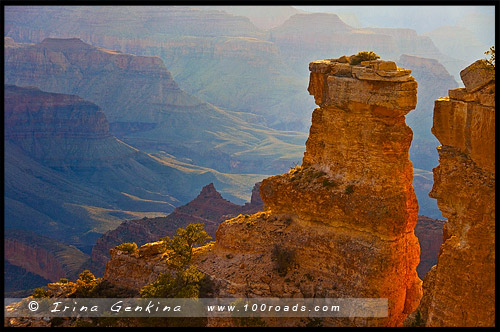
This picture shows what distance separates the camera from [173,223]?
258ft

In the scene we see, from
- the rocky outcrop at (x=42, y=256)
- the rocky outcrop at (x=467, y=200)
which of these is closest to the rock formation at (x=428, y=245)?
the rocky outcrop at (x=467, y=200)

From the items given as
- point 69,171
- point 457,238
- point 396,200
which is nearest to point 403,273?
point 396,200

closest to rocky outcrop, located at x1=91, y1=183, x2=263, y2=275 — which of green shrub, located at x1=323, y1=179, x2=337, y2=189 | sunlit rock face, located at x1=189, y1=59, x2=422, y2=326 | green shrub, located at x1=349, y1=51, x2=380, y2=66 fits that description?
sunlit rock face, located at x1=189, y1=59, x2=422, y2=326

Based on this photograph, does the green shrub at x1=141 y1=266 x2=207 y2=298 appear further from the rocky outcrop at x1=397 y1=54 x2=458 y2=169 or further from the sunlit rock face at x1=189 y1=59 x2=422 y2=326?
the rocky outcrop at x1=397 y1=54 x2=458 y2=169

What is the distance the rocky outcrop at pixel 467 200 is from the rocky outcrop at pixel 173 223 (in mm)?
48676

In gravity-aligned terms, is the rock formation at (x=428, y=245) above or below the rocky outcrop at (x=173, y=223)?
above

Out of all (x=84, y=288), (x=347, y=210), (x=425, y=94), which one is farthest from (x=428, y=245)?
(x=425, y=94)

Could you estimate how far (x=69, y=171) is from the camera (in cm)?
15762

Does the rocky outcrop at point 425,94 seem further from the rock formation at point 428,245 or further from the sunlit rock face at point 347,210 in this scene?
the sunlit rock face at point 347,210

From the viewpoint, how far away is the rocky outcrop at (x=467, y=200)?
23297 millimetres

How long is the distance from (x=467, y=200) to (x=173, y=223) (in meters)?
56.7

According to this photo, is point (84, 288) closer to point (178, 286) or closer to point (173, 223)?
point (178, 286)

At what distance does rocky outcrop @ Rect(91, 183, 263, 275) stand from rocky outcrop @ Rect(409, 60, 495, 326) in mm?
48676

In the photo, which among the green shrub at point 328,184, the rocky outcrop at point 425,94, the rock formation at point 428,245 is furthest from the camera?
the rocky outcrop at point 425,94
